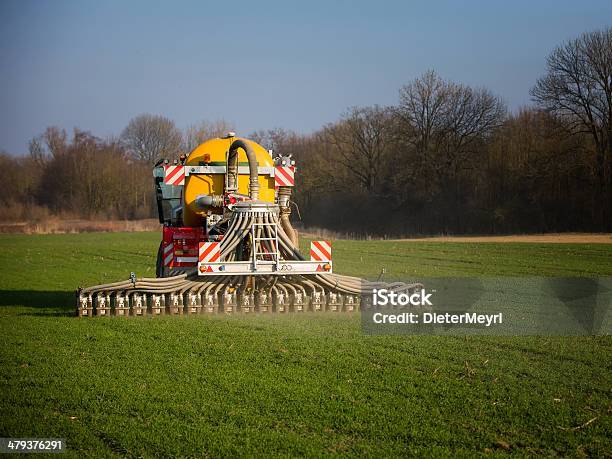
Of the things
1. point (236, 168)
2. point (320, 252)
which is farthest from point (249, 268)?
point (236, 168)

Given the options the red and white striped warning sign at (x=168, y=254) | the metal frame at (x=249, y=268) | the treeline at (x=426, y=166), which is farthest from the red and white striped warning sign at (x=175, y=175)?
the treeline at (x=426, y=166)

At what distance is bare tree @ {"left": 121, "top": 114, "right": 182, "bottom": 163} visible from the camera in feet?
266

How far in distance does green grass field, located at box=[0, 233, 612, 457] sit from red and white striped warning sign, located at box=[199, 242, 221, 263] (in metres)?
0.92

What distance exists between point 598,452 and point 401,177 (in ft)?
201

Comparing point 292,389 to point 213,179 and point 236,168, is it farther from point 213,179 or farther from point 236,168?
point 213,179

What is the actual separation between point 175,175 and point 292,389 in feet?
26.1

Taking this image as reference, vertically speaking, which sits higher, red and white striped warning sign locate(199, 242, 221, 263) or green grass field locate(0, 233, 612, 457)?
red and white striped warning sign locate(199, 242, 221, 263)

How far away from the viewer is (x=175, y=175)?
48.4 feet

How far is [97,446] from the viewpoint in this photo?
5.99 m

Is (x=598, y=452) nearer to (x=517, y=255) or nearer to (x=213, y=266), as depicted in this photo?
(x=213, y=266)

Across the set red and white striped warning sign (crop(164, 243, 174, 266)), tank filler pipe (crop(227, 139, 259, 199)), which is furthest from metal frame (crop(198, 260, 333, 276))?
red and white striped warning sign (crop(164, 243, 174, 266))

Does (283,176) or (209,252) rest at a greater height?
(283,176)

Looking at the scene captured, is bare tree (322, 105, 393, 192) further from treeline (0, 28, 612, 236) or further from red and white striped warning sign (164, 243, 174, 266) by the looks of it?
red and white striped warning sign (164, 243, 174, 266)

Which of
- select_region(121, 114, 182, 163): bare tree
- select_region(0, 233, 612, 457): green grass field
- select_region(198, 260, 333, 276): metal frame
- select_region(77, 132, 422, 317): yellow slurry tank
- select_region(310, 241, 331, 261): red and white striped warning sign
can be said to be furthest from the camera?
select_region(121, 114, 182, 163): bare tree
